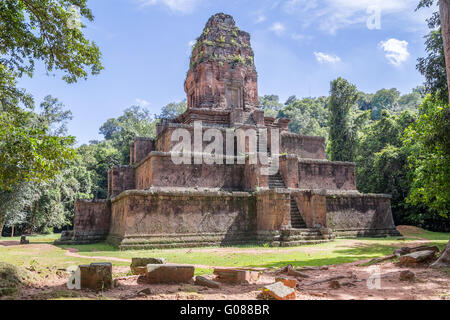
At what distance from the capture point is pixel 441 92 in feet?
36.7

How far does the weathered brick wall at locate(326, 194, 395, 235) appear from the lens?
15.9 metres

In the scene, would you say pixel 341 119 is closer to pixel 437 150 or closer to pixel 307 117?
pixel 437 150

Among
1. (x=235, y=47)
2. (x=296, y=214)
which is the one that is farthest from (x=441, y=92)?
(x=235, y=47)

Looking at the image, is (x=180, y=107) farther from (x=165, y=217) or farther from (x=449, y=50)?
(x=449, y=50)

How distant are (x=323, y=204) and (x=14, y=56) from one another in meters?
12.3

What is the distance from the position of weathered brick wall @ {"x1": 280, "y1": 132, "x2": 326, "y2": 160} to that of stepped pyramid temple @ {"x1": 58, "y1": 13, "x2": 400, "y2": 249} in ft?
0.22

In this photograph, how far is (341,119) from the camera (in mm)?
31141

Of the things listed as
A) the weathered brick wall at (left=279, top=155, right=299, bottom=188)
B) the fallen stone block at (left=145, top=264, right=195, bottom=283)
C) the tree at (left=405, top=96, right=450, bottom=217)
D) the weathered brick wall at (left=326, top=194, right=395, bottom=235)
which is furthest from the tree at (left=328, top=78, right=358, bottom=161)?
the fallen stone block at (left=145, top=264, right=195, bottom=283)

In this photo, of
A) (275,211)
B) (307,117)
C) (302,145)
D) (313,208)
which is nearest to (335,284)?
(275,211)

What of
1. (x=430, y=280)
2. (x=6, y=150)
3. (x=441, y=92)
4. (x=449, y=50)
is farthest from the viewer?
(x=441, y=92)

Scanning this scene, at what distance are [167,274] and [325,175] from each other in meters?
14.4

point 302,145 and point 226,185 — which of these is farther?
point 302,145

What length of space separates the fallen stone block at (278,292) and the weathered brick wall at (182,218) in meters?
8.73

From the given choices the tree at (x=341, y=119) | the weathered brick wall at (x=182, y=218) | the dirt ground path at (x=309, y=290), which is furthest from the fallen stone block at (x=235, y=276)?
the tree at (x=341, y=119)
